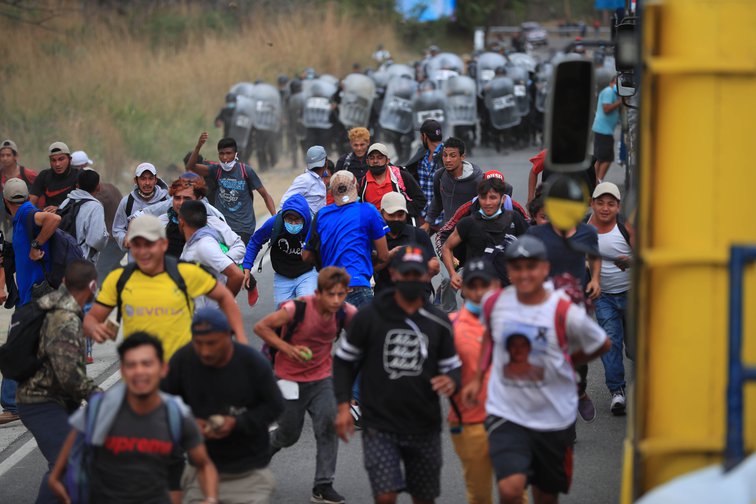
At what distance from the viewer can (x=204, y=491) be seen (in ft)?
17.5

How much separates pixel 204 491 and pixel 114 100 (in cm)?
2619

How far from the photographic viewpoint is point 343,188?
29.3 feet

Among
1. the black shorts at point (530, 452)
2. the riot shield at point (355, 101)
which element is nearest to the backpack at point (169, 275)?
the black shorts at point (530, 452)

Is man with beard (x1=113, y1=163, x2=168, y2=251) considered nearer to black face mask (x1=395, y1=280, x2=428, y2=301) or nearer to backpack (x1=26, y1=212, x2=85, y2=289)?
backpack (x1=26, y1=212, x2=85, y2=289)

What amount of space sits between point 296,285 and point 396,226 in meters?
0.88

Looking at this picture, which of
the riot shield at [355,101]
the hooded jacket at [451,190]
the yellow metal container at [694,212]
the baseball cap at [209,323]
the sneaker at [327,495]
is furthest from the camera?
the riot shield at [355,101]

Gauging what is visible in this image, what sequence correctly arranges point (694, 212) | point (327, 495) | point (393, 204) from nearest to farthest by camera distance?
point (694, 212), point (327, 495), point (393, 204)

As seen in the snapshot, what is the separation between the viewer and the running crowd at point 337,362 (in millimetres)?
5320

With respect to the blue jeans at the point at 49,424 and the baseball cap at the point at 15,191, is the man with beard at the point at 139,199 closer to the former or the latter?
the baseball cap at the point at 15,191

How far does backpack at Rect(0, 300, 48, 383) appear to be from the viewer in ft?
21.5

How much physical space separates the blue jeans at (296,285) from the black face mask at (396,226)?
692mm

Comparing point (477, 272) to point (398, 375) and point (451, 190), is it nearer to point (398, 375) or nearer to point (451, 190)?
point (398, 375)

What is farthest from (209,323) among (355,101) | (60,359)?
(355,101)

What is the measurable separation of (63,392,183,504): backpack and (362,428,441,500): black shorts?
106 cm
